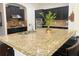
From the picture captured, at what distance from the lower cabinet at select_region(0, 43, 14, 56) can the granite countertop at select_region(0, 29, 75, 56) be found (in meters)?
0.04

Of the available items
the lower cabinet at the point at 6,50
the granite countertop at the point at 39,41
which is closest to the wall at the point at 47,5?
the granite countertop at the point at 39,41

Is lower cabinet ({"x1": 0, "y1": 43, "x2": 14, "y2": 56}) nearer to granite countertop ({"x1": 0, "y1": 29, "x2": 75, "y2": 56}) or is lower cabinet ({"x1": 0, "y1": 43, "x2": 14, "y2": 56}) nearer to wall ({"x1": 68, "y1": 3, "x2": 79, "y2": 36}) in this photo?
granite countertop ({"x1": 0, "y1": 29, "x2": 75, "y2": 56})

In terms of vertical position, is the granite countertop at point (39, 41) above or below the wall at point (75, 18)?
below

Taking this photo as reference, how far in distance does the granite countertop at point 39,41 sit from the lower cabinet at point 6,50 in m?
0.04

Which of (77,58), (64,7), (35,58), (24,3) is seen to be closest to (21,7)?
(24,3)

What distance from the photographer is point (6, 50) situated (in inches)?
41.2

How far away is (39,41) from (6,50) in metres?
0.31

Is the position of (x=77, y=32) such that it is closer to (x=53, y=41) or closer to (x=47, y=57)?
(x=53, y=41)

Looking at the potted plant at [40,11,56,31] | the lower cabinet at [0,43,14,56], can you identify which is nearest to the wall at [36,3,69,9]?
the potted plant at [40,11,56,31]

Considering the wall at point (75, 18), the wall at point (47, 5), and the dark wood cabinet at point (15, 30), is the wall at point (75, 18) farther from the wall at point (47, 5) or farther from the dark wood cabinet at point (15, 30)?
the dark wood cabinet at point (15, 30)

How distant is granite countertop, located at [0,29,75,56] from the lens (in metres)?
1.00

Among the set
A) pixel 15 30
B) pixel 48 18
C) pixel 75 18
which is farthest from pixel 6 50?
pixel 75 18

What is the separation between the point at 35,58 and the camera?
3.51 ft

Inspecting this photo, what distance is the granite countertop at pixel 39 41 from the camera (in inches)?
39.4
